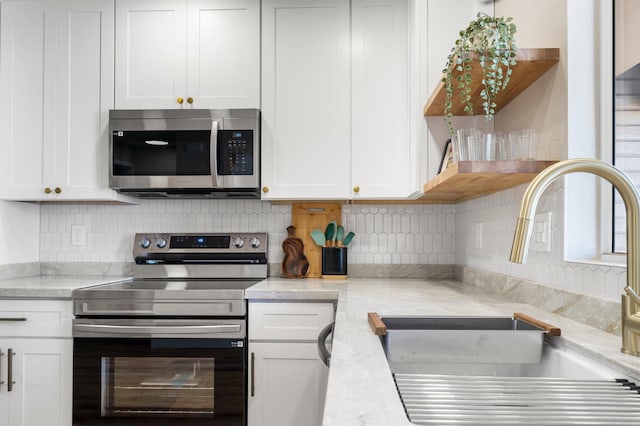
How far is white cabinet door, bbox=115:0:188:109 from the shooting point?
7.74ft

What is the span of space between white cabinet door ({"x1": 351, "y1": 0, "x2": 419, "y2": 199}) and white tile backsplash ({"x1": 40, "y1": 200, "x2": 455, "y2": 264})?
36cm

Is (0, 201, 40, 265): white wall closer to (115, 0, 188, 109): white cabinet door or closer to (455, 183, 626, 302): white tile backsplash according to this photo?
(115, 0, 188, 109): white cabinet door

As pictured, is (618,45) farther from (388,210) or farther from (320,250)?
(320,250)

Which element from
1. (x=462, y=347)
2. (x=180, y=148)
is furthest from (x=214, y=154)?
(x=462, y=347)

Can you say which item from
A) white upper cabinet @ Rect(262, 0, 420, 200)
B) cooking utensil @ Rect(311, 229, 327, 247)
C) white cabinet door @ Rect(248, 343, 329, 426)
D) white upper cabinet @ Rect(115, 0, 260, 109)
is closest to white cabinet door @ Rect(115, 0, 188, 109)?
white upper cabinet @ Rect(115, 0, 260, 109)

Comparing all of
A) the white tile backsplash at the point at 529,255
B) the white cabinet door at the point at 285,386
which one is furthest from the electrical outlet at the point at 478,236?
the white cabinet door at the point at 285,386

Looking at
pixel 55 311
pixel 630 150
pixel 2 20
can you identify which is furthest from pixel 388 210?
pixel 2 20

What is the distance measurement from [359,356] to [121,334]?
4.92 feet

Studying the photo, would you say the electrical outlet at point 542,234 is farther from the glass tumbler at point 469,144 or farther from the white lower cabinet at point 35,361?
the white lower cabinet at point 35,361

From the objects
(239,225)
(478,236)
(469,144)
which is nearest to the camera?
(469,144)

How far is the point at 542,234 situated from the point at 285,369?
1221mm

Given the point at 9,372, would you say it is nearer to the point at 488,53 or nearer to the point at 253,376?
the point at 253,376

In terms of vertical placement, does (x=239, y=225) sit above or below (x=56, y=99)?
below

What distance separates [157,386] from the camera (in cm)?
200
